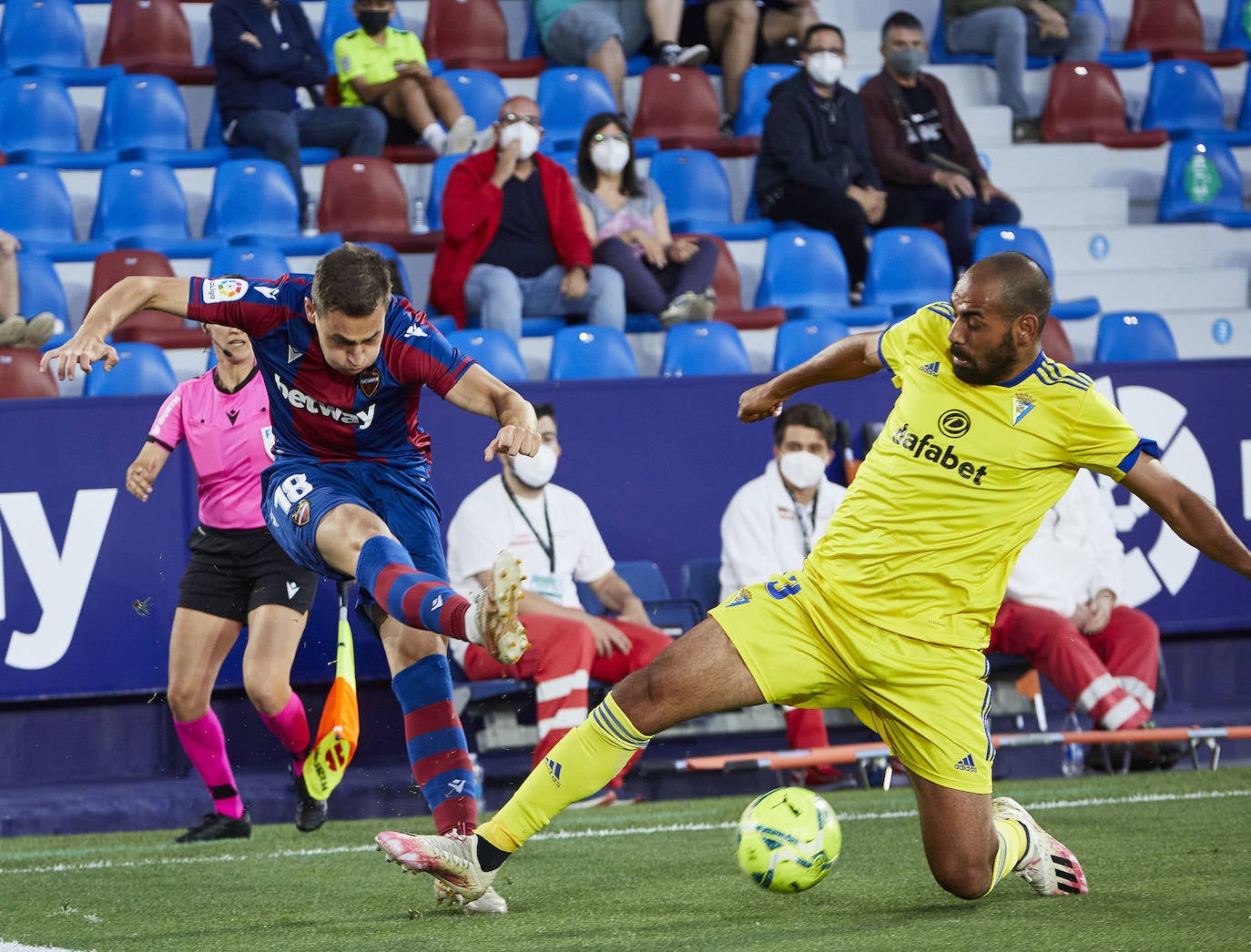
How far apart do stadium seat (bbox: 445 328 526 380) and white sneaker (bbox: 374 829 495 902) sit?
15.7 feet

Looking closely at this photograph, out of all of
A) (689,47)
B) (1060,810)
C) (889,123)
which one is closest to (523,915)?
(1060,810)

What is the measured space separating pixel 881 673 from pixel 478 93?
810 centimetres

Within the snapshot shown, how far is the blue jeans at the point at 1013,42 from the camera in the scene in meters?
13.0

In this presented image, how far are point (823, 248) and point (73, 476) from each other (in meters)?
5.15

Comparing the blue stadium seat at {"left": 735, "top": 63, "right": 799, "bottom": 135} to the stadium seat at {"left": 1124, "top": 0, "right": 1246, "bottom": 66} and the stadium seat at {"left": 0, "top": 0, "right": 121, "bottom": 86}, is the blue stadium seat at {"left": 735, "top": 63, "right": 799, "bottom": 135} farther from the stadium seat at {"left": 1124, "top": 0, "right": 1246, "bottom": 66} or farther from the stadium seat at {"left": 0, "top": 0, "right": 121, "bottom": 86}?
the stadium seat at {"left": 0, "top": 0, "right": 121, "bottom": 86}

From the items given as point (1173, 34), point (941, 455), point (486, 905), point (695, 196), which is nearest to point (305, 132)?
point (695, 196)

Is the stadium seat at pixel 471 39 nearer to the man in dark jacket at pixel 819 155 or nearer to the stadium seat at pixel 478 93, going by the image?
the stadium seat at pixel 478 93

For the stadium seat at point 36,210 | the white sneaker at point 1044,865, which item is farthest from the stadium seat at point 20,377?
the white sneaker at point 1044,865

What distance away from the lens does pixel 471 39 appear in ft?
40.5

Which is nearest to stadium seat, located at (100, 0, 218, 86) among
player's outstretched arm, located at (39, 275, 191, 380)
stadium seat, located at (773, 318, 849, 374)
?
stadium seat, located at (773, 318, 849, 374)

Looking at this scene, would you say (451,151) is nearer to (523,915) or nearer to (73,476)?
(73,476)

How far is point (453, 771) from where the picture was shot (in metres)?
5.11

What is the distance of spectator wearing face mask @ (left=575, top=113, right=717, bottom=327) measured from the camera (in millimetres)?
10367

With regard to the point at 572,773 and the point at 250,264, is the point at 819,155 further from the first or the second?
the point at 572,773
